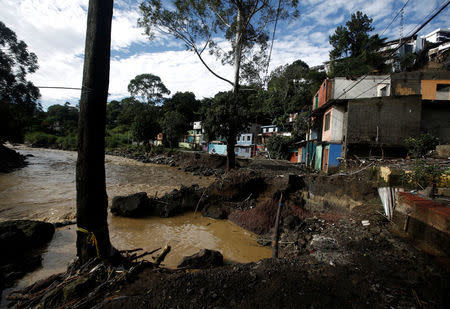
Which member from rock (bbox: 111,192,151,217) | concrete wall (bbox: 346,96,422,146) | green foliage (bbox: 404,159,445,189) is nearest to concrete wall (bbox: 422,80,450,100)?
concrete wall (bbox: 346,96,422,146)

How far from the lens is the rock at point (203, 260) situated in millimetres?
5285

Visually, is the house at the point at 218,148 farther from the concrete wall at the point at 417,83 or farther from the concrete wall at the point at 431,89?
the concrete wall at the point at 431,89

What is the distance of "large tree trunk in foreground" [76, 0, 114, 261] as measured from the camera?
333cm

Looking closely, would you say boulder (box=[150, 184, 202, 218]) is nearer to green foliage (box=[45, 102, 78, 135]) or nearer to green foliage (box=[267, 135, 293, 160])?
green foliage (box=[267, 135, 293, 160])

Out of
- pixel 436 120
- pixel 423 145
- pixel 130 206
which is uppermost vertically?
pixel 436 120

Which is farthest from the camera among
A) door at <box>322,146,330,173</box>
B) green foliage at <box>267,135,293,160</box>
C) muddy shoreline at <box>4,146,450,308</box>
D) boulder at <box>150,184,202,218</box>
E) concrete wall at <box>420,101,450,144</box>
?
green foliage at <box>267,135,293,160</box>

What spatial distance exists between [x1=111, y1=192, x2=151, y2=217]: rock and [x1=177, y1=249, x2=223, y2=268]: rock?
485cm

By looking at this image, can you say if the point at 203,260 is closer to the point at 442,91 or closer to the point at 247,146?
the point at 442,91

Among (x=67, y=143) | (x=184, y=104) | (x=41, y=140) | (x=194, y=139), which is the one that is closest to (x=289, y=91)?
(x=194, y=139)

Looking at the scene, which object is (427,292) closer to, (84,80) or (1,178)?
(84,80)

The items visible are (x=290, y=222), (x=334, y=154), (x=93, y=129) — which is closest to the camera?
(x=93, y=129)

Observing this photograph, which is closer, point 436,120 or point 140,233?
point 140,233

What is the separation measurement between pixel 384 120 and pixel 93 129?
17.3 m

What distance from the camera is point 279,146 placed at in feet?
98.3
